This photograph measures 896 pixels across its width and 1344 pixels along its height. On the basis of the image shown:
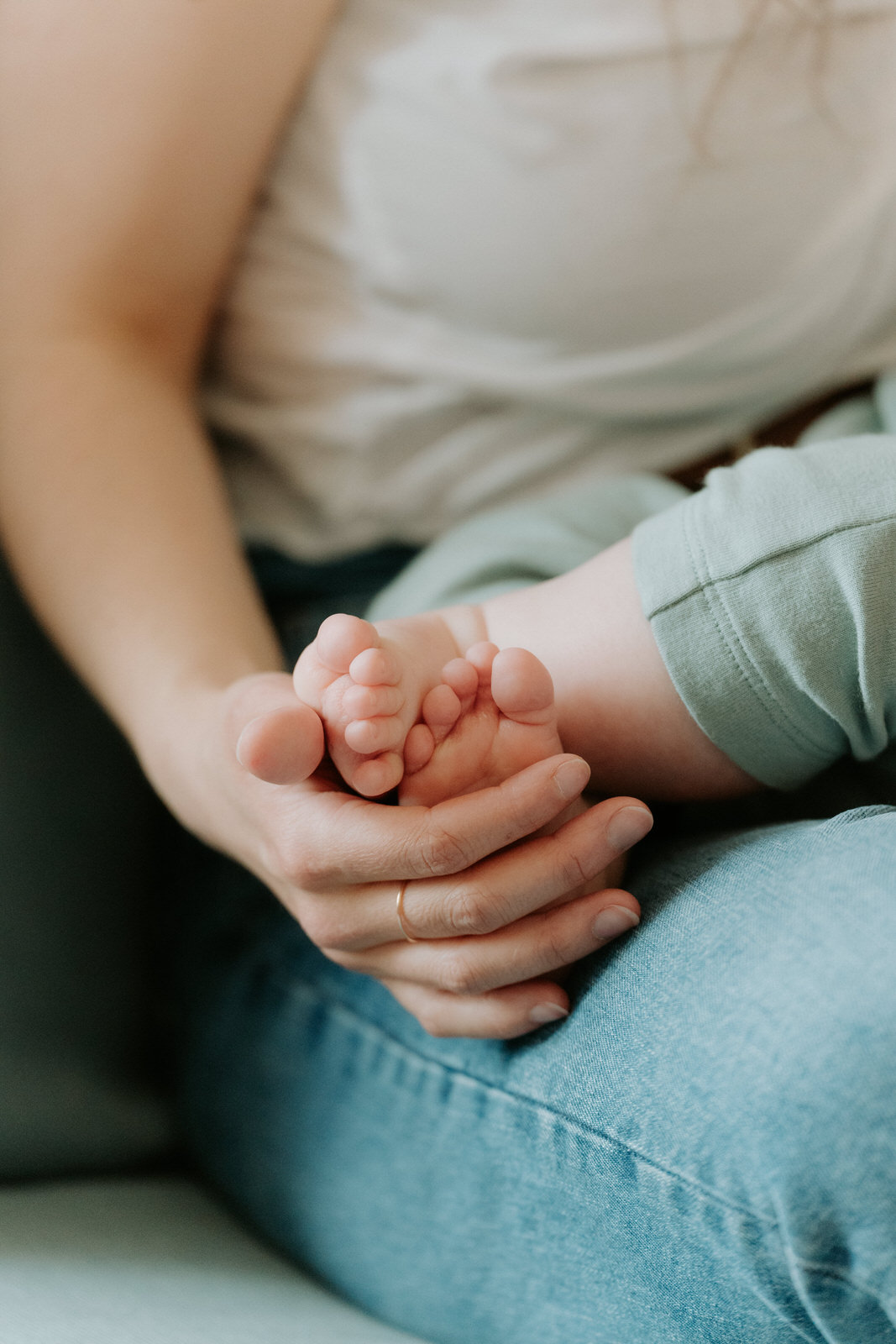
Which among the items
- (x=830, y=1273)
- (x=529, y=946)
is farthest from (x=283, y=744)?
(x=830, y=1273)

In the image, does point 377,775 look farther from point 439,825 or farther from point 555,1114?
point 555,1114

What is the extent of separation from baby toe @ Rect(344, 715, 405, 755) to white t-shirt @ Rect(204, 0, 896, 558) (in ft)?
1.04

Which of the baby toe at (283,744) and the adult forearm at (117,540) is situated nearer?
the baby toe at (283,744)

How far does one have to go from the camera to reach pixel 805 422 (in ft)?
2.29

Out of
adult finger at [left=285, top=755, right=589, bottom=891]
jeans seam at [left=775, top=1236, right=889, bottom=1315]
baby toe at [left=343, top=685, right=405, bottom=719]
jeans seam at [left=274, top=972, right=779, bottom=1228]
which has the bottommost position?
jeans seam at [left=274, top=972, right=779, bottom=1228]

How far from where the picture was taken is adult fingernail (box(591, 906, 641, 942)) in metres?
0.46

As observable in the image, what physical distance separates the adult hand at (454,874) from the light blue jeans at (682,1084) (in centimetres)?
3

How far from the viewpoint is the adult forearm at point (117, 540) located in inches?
23.5

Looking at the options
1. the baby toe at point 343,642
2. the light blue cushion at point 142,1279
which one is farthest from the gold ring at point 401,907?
the light blue cushion at point 142,1279

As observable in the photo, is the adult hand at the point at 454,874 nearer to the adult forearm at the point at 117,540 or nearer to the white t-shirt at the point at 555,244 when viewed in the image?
the adult forearm at the point at 117,540

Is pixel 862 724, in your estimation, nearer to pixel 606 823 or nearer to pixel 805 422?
pixel 606 823

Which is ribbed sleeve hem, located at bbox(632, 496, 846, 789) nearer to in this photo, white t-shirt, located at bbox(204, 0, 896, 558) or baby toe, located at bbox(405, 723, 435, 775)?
baby toe, located at bbox(405, 723, 435, 775)

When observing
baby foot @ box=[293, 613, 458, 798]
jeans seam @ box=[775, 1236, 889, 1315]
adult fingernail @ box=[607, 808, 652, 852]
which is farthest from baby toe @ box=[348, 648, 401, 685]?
jeans seam @ box=[775, 1236, 889, 1315]

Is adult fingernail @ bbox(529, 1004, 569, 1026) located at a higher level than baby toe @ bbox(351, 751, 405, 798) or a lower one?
lower
